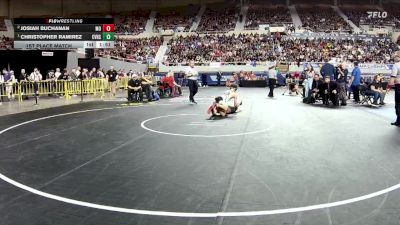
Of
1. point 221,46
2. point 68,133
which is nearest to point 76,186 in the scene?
point 68,133

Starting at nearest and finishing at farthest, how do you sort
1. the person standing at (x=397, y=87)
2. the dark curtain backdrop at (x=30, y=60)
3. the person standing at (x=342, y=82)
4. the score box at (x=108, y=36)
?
the person standing at (x=397, y=87)
the person standing at (x=342, y=82)
the score box at (x=108, y=36)
the dark curtain backdrop at (x=30, y=60)

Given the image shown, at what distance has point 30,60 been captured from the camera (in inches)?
1022

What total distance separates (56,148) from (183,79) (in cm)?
2655

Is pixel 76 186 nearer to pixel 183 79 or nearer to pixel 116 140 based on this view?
pixel 116 140

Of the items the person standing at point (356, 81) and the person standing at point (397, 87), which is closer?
the person standing at point (397, 87)

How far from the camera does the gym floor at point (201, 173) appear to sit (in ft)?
15.8

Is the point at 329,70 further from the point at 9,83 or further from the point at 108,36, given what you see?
the point at 9,83

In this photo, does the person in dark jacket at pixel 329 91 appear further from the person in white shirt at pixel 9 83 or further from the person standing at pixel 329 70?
the person in white shirt at pixel 9 83
